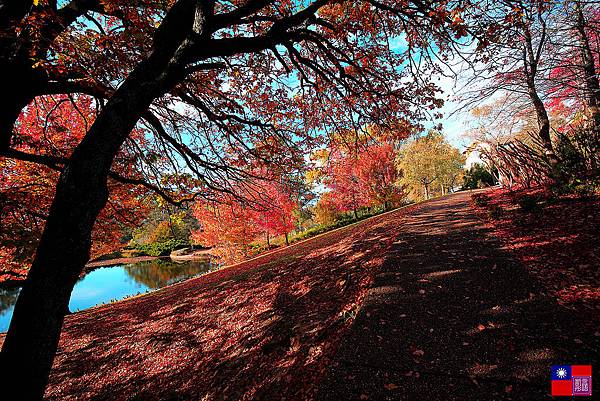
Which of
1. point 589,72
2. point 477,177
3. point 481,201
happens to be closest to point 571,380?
point 589,72

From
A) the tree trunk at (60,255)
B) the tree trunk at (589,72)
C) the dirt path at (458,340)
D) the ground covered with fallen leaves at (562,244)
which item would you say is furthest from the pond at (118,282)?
the tree trunk at (589,72)

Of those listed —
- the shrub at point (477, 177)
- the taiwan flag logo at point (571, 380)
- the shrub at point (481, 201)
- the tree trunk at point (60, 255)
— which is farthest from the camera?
the shrub at point (477, 177)

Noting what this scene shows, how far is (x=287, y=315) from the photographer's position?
4516 millimetres

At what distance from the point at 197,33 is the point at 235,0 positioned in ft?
10.2

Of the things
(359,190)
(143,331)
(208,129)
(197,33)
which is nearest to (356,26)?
(197,33)

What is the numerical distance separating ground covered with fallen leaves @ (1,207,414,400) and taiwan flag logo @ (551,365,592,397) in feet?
6.91

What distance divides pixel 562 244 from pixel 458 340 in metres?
3.65

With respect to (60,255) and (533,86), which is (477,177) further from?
(60,255)

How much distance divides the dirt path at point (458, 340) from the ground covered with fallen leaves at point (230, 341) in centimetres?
44

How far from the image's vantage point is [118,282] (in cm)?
2552

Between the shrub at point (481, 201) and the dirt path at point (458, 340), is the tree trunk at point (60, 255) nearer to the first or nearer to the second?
the dirt path at point (458, 340)

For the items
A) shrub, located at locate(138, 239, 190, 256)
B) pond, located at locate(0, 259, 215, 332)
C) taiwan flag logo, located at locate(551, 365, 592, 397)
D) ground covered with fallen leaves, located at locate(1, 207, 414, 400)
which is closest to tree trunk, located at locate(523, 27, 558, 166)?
ground covered with fallen leaves, located at locate(1, 207, 414, 400)

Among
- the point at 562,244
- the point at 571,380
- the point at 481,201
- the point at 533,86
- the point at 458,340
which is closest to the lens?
the point at 571,380

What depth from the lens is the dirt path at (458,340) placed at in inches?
88.6
